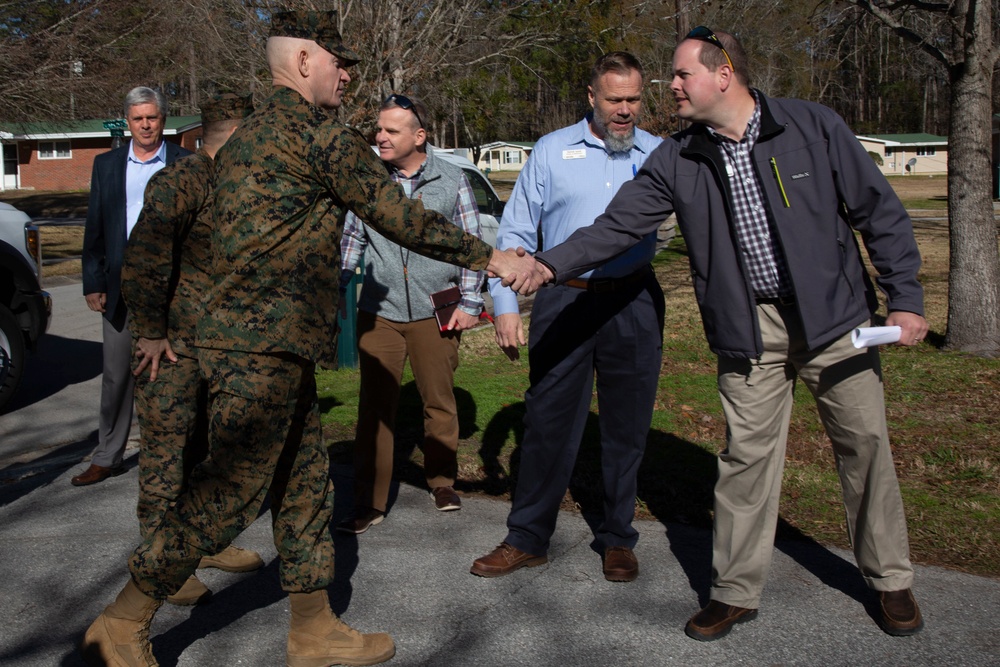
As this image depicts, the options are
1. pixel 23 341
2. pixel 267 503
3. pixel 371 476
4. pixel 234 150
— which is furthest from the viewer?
pixel 23 341

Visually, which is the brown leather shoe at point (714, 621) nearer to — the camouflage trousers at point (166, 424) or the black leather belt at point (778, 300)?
the black leather belt at point (778, 300)

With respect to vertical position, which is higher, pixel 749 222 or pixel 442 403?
pixel 749 222

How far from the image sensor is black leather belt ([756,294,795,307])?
3.69 m

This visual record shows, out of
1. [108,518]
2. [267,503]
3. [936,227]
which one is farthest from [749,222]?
[936,227]

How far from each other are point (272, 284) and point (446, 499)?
7.57ft

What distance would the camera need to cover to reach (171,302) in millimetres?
3912

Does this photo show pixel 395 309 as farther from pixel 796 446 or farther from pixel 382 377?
pixel 796 446

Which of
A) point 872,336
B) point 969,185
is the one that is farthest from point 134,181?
point 969,185

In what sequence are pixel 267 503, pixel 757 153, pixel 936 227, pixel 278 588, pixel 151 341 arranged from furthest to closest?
pixel 936 227 < pixel 267 503 < pixel 278 588 < pixel 151 341 < pixel 757 153

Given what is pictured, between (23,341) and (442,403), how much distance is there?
4.17 metres

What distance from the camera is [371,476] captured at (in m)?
5.00

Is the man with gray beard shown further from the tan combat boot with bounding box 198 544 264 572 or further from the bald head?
the bald head

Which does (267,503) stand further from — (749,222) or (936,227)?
(936,227)

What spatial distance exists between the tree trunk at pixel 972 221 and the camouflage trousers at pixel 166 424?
7.06m
